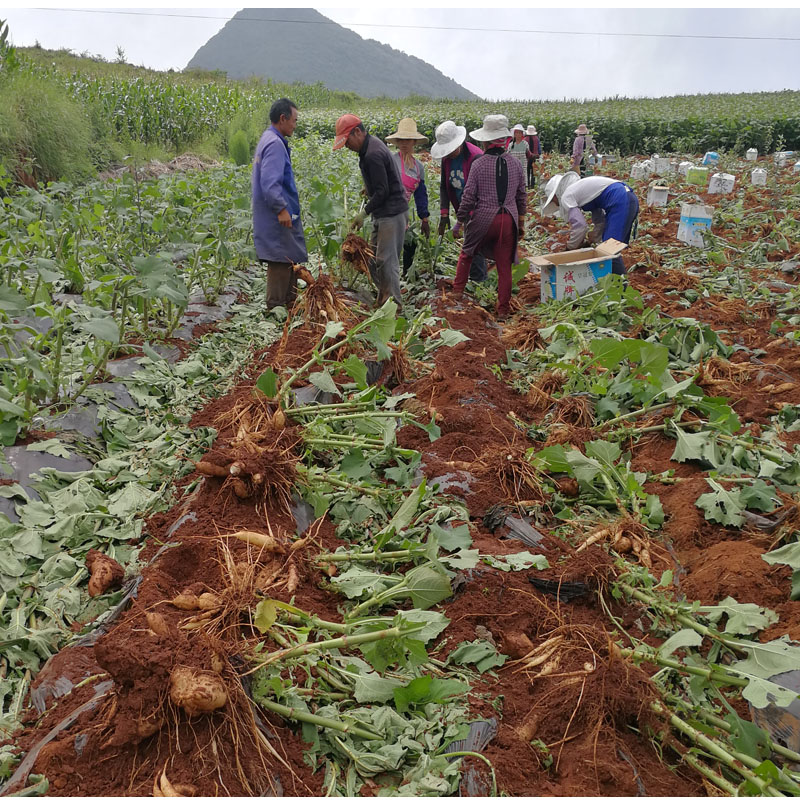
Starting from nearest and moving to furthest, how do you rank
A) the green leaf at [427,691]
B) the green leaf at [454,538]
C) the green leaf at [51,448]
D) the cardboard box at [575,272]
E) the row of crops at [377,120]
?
the green leaf at [427,691], the green leaf at [454,538], the green leaf at [51,448], the cardboard box at [575,272], the row of crops at [377,120]

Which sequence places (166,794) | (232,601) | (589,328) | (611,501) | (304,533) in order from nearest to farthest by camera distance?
(166,794) → (232,601) → (304,533) → (611,501) → (589,328)

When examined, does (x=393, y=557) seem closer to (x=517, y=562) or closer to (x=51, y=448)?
(x=517, y=562)

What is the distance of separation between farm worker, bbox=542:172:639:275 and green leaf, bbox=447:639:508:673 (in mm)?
4771

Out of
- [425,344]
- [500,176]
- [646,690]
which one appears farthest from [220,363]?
[646,690]

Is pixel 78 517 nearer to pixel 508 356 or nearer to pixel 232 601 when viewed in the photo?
pixel 232 601

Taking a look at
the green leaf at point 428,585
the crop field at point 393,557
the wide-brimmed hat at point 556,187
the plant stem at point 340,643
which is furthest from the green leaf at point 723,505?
the wide-brimmed hat at point 556,187

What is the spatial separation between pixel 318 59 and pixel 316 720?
161 m

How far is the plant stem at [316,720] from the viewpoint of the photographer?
183 cm

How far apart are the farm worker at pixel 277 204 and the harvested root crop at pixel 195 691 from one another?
4.17m

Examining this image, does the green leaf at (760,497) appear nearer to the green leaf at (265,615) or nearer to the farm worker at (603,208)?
the green leaf at (265,615)

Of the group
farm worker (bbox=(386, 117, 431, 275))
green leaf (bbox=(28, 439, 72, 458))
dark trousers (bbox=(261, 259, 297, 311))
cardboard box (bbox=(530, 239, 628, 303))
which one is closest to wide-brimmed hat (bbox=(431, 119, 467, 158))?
farm worker (bbox=(386, 117, 431, 275))

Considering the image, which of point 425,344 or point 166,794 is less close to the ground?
point 425,344

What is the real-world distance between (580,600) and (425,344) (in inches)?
105

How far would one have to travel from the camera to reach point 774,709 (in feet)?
6.19
